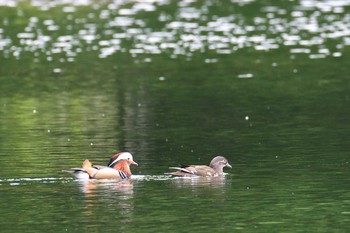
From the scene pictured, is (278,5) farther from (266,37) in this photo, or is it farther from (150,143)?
(150,143)

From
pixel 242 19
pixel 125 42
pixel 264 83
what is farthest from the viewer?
pixel 242 19

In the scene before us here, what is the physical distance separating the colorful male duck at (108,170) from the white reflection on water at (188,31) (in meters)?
27.0

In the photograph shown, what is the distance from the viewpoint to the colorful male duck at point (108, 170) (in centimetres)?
2345

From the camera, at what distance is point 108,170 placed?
929 inches

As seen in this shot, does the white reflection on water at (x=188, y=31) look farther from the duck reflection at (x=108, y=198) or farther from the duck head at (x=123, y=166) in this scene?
the duck reflection at (x=108, y=198)

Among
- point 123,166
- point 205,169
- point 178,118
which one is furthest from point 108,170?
point 178,118

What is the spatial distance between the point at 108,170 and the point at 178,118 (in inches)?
390

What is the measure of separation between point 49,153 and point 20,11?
4699 centimetres

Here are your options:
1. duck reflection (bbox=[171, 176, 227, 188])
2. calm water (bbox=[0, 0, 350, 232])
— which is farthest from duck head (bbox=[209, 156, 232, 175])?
calm water (bbox=[0, 0, 350, 232])

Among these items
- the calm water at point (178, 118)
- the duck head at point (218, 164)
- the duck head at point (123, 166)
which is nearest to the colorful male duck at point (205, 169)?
the duck head at point (218, 164)

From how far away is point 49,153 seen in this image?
27344mm

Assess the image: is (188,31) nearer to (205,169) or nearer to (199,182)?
(205,169)

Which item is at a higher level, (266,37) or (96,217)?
(96,217)

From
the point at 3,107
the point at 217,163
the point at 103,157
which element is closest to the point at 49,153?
the point at 103,157
